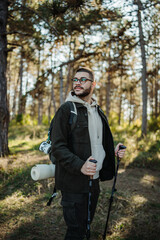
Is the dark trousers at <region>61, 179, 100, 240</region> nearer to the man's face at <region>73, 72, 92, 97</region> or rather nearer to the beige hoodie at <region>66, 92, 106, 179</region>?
the beige hoodie at <region>66, 92, 106, 179</region>

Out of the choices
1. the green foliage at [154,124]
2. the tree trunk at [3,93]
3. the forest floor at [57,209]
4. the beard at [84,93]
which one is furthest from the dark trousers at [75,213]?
the green foliage at [154,124]

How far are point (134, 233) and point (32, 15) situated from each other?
8.93 metres

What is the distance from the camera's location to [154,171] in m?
6.72

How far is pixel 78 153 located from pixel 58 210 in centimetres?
251

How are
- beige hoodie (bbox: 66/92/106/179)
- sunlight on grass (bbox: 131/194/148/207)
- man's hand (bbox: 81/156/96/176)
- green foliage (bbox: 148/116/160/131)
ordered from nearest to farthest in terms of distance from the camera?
man's hand (bbox: 81/156/96/176) → beige hoodie (bbox: 66/92/106/179) → sunlight on grass (bbox: 131/194/148/207) → green foliage (bbox: 148/116/160/131)

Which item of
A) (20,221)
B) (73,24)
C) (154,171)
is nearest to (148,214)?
(20,221)

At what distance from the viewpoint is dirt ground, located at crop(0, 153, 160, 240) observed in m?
3.31

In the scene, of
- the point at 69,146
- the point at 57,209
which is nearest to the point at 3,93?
the point at 57,209

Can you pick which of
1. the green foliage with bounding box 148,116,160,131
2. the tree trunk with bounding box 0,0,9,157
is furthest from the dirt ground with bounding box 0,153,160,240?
the green foliage with bounding box 148,116,160,131

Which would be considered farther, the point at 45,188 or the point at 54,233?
the point at 45,188

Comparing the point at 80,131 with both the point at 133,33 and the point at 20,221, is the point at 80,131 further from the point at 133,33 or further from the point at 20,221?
the point at 133,33

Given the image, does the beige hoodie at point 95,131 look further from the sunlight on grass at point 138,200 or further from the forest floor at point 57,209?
the sunlight on grass at point 138,200

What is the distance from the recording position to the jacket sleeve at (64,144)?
1.87m

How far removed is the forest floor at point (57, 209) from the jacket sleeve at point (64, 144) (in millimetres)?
1987
